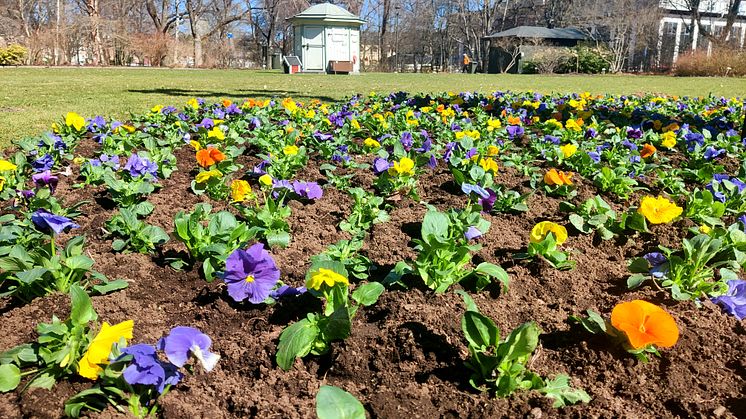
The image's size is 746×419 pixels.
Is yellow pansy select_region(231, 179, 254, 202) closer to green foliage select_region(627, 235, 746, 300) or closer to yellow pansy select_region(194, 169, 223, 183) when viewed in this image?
yellow pansy select_region(194, 169, 223, 183)

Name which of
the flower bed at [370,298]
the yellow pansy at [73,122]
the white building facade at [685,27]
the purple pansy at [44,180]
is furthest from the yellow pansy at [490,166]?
the white building facade at [685,27]

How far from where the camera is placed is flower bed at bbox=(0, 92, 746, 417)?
1452mm

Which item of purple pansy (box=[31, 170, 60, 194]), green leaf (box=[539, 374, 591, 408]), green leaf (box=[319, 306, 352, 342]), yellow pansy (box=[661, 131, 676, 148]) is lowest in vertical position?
green leaf (box=[539, 374, 591, 408])

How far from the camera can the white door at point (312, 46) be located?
30.0 meters

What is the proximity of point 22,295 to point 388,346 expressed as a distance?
4.37ft

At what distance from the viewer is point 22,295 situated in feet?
6.43

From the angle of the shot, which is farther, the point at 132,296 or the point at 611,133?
the point at 611,133

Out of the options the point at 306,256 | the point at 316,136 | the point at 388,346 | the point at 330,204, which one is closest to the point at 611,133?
the point at 316,136

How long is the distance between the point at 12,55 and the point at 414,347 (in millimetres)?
37181

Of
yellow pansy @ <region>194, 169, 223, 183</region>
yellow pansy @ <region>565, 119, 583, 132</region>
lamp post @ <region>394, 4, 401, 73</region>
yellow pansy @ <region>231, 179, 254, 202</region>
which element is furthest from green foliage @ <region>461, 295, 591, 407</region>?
lamp post @ <region>394, 4, 401, 73</region>

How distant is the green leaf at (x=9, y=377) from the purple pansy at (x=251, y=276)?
0.63 m

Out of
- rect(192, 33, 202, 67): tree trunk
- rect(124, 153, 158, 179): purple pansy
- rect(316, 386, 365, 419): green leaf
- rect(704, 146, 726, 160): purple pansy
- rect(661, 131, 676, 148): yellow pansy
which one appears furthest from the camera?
rect(192, 33, 202, 67): tree trunk

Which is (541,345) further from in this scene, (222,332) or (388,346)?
(222,332)

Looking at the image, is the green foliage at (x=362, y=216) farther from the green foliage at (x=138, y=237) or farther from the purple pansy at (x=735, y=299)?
the purple pansy at (x=735, y=299)
